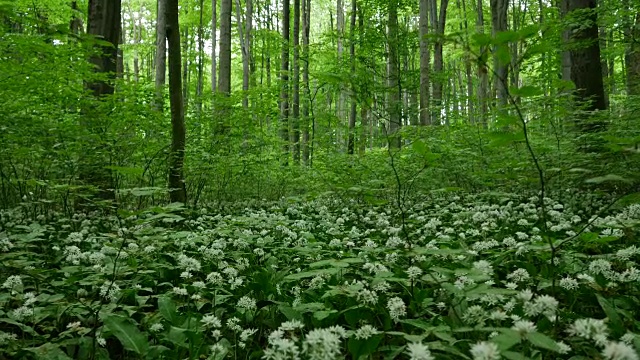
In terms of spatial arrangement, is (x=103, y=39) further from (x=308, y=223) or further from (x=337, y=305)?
(x=337, y=305)

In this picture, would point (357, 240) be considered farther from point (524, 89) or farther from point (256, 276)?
point (524, 89)

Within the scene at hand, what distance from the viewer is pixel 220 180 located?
9406 millimetres

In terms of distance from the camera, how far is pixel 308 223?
496cm

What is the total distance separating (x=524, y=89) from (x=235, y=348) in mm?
2006

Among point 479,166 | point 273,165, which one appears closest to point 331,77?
point 479,166

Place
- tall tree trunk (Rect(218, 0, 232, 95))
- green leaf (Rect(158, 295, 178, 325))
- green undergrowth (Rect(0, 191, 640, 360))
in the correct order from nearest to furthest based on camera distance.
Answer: green undergrowth (Rect(0, 191, 640, 360))
green leaf (Rect(158, 295, 178, 325))
tall tree trunk (Rect(218, 0, 232, 95))

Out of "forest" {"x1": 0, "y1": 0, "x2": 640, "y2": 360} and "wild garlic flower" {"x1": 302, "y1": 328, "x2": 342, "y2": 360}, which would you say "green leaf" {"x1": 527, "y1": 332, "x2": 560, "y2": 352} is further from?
"wild garlic flower" {"x1": 302, "y1": 328, "x2": 342, "y2": 360}

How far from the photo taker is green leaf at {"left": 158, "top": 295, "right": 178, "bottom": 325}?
8.48 ft

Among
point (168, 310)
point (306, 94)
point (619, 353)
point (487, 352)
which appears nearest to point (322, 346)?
point (487, 352)

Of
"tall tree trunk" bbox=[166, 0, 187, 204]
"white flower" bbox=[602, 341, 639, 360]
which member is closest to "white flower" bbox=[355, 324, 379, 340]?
"white flower" bbox=[602, 341, 639, 360]

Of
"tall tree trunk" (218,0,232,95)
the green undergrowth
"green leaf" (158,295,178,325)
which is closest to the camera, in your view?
the green undergrowth

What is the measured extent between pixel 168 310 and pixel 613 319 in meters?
2.57

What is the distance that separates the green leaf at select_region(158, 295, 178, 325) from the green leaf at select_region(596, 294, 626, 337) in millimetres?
2467

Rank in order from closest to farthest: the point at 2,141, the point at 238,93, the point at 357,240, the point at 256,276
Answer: the point at 256,276 → the point at 357,240 → the point at 2,141 → the point at 238,93
